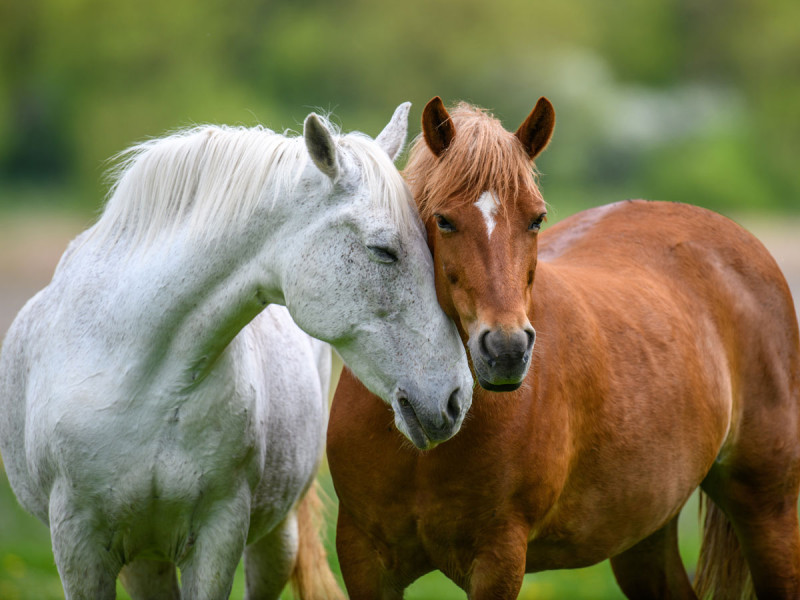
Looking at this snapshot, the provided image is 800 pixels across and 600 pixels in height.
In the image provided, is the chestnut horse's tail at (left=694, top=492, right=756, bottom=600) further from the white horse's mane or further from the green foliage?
the green foliage

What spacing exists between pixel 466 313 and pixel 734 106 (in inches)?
761

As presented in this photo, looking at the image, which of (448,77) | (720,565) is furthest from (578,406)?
(448,77)

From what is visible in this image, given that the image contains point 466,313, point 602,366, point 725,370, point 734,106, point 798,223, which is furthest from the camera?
point 734,106

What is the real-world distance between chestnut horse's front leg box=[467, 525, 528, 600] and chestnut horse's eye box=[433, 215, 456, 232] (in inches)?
38.4

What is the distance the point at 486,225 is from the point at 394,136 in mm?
601

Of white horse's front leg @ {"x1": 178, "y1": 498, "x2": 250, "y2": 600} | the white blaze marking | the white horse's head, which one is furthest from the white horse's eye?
white horse's front leg @ {"x1": 178, "y1": 498, "x2": 250, "y2": 600}

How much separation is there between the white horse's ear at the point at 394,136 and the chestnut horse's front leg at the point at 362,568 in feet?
4.00

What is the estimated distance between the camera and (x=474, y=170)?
2695 millimetres

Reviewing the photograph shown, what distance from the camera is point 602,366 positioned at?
335 centimetres

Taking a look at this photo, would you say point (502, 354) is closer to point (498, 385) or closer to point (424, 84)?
point (498, 385)

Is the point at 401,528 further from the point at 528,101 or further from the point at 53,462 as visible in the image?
the point at 528,101

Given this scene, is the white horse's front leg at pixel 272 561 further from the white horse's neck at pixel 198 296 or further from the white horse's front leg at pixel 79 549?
the white horse's neck at pixel 198 296

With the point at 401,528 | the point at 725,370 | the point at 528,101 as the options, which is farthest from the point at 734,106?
the point at 401,528

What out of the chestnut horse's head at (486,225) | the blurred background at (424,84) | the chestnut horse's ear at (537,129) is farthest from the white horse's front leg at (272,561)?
the blurred background at (424,84)
